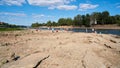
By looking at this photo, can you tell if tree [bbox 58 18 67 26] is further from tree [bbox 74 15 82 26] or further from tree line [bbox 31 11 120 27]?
tree [bbox 74 15 82 26]

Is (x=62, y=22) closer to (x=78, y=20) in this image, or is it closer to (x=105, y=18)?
(x=78, y=20)

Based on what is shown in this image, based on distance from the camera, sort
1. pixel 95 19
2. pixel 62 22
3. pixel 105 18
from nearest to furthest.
Answer: pixel 105 18 → pixel 95 19 → pixel 62 22

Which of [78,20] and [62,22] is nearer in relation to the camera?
[78,20]

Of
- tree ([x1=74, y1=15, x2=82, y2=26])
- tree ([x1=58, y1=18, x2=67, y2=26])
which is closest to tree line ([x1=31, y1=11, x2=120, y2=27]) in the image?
tree ([x1=74, y1=15, x2=82, y2=26])

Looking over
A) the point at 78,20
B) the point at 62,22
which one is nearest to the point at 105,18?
the point at 78,20

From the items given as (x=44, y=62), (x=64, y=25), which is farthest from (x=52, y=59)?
(x=64, y=25)

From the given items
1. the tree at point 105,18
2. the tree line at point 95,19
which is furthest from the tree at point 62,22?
the tree at point 105,18

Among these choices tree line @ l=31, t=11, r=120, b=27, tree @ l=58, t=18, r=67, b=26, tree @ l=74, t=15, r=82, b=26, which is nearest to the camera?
tree line @ l=31, t=11, r=120, b=27

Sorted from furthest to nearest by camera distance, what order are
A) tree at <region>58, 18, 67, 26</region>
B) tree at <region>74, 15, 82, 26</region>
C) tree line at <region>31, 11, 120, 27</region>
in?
tree at <region>58, 18, 67, 26</region> < tree at <region>74, 15, 82, 26</region> < tree line at <region>31, 11, 120, 27</region>

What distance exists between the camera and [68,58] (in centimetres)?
1045

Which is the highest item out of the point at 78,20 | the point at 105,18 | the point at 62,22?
the point at 105,18

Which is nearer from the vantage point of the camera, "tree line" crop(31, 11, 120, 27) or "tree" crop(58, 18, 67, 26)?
"tree line" crop(31, 11, 120, 27)

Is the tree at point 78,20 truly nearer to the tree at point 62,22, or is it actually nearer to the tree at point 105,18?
the tree at point 105,18

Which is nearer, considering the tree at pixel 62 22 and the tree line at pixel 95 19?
the tree line at pixel 95 19
